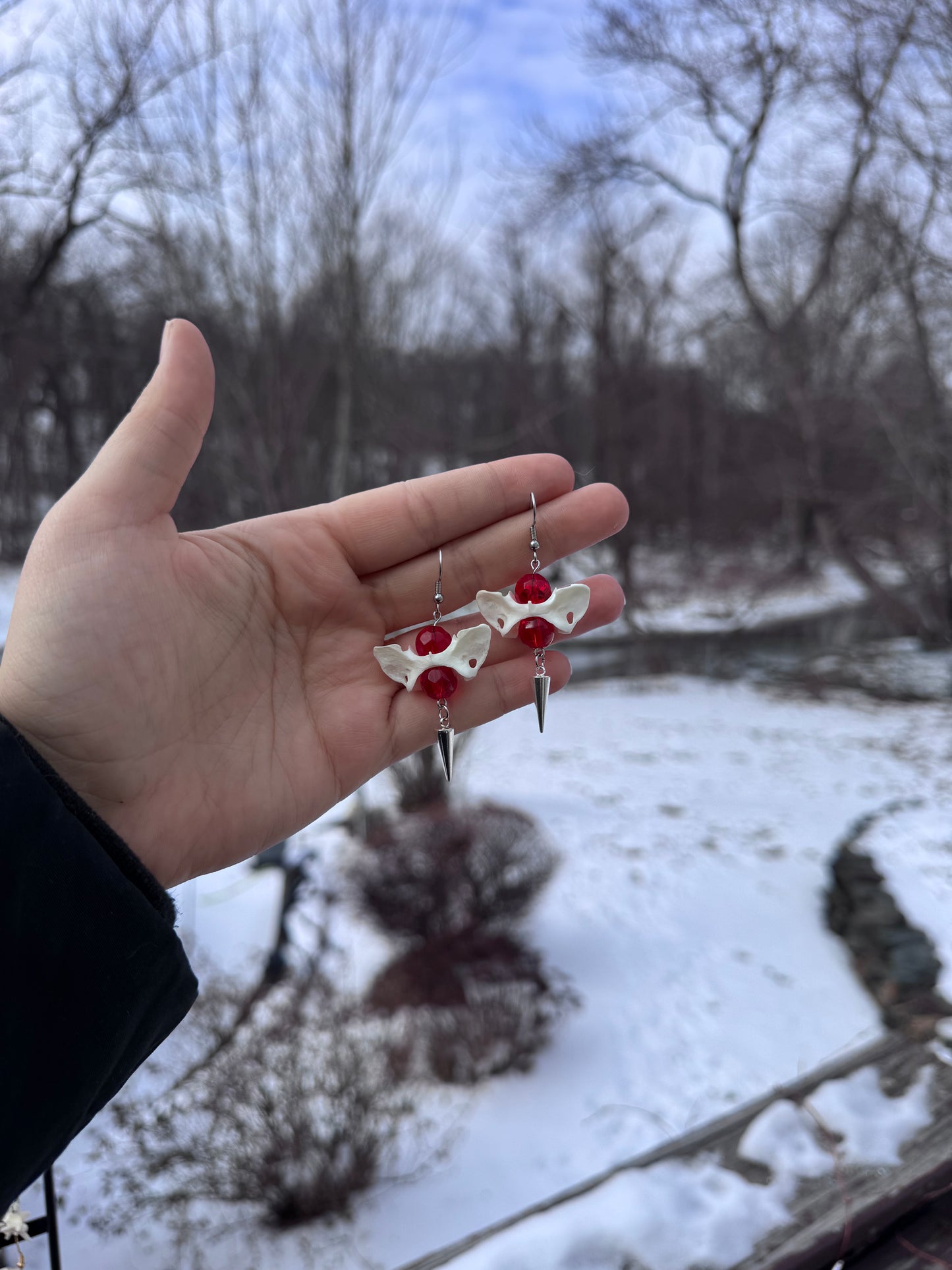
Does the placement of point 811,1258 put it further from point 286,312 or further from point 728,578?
point 728,578

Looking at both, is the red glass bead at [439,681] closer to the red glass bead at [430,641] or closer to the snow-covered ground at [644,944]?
the red glass bead at [430,641]

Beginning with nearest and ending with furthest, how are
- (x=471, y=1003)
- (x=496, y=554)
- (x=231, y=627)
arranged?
(x=231, y=627), (x=496, y=554), (x=471, y=1003)

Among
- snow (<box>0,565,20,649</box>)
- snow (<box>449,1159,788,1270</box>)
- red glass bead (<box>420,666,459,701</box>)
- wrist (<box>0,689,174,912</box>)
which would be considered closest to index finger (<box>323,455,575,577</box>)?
red glass bead (<box>420,666,459,701</box>)

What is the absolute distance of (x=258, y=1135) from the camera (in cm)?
339

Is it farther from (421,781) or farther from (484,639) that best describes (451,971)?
(484,639)

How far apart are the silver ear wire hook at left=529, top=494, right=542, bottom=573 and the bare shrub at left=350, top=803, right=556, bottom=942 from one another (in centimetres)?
366

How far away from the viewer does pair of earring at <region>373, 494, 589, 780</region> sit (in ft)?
5.94

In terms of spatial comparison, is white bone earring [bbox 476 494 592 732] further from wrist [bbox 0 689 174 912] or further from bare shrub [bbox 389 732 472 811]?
bare shrub [bbox 389 732 472 811]

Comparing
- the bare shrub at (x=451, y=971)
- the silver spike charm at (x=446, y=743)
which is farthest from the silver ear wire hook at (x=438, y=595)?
the bare shrub at (x=451, y=971)

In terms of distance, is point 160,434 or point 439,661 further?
point 439,661

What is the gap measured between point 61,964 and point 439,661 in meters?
0.91

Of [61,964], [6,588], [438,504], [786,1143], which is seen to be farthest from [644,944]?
[6,588]

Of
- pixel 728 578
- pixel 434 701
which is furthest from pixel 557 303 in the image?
pixel 434 701

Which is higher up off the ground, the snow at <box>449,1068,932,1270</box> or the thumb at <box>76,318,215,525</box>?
the thumb at <box>76,318,215,525</box>
